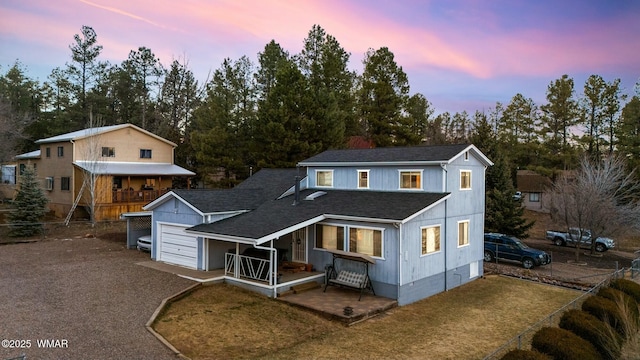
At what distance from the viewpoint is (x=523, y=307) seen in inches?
590

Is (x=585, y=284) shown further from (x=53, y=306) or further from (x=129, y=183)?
(x=129, y=183)

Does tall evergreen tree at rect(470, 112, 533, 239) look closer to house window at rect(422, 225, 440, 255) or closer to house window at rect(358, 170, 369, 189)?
house window at rect(358, 170, 369, 189)

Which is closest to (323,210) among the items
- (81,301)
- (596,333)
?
(81,301)

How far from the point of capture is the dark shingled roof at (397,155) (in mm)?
17323

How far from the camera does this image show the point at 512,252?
23734 millimetres

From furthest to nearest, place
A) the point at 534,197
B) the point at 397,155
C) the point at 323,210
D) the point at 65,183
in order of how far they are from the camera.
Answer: the point at 534,197 → the point at 65,183 → the point at 397,155 → the point at 323,210

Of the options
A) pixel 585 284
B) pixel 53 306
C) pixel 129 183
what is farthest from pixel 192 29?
pixel 585 284

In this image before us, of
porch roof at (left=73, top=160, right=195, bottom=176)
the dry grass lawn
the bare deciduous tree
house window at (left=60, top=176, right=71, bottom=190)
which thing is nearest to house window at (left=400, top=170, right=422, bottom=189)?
the dry grass lawn

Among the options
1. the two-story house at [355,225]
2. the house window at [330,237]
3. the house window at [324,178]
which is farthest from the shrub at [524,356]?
the house window at [324,178]

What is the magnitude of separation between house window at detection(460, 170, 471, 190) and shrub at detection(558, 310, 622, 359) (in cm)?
784

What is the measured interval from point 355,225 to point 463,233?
5.85 metres

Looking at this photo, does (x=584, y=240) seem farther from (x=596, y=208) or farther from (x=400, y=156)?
(x=400, y=156)

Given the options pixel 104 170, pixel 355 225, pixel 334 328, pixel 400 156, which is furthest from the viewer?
pixel 104 170

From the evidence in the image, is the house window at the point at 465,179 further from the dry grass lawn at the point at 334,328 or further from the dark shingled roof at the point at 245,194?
the dark shingled roof at the point at 245,194
